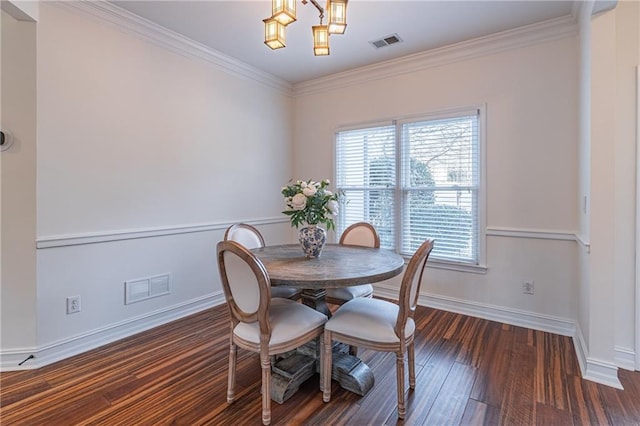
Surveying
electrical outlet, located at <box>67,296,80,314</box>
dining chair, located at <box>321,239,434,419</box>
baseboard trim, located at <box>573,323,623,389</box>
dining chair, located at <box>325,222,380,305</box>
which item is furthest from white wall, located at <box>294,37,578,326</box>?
electrical outlet, located at <box>67,296,80,314</box>

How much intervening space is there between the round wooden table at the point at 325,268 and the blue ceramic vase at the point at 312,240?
60mm

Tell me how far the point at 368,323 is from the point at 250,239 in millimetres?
1413

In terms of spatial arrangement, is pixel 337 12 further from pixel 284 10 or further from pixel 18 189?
pixel 18 189

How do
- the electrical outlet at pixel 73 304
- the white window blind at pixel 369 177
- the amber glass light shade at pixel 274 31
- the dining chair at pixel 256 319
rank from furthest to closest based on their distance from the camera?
1. the white window blind at pixel 369 177
2. the electrical outlet at pixel 73 304
3. the amber glass light shade at pixel 274 31
4. the dining chair at pixel 256 319

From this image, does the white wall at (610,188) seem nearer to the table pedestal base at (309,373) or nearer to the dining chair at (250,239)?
the table pedestal base at (309,373)

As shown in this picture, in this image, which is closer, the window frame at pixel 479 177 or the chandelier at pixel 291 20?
the chandelier at pixel 291 20

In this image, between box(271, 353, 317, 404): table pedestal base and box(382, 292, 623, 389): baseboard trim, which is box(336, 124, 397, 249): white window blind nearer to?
box(382, 292, 623, 389): baseboard trim

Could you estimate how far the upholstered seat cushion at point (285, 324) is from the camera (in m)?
1.78

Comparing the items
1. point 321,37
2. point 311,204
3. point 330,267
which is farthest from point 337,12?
point 330,267

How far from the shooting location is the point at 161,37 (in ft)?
9.76

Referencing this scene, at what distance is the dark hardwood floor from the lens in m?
1.77

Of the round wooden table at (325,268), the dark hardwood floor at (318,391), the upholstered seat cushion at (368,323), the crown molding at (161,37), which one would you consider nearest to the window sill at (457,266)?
the dark hardwood floor at (318,391)

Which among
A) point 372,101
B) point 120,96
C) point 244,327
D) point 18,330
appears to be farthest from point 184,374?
point 372,101

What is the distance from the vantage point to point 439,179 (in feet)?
11.2
